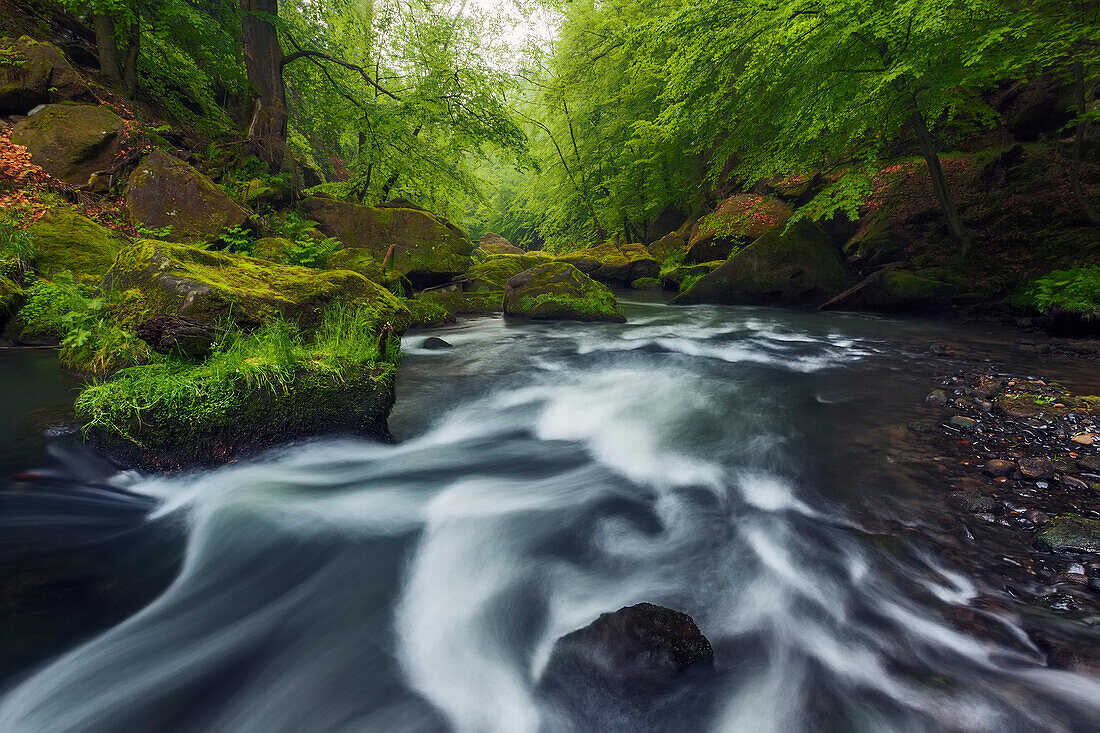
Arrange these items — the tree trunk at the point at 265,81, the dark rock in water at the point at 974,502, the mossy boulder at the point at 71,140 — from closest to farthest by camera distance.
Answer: the dark rock in water at the point at 974,502 → the mossy boulder at the point at 71,140 → the tree trunk at the point at 265,81

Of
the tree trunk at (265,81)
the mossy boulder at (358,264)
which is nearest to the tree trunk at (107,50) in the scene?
the tree trunk at (265,81)

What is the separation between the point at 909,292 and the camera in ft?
31.5

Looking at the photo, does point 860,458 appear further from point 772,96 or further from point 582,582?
point 772,96

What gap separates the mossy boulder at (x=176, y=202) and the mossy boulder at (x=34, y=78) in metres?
1.80

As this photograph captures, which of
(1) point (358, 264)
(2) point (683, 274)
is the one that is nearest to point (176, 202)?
(1) point (358, 264)

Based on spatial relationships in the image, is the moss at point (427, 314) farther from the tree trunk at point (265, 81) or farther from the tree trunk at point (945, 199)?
the tree trunk at point (945, 199)

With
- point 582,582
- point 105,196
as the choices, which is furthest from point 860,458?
point 105,196

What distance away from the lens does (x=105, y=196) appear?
7.09 metres

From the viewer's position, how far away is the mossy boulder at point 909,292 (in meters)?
9.23

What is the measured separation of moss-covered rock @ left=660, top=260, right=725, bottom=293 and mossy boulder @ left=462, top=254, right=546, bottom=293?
4.98 metres

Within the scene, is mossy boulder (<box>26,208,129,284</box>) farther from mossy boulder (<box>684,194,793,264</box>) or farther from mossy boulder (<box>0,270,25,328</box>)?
mossy boulder (<box>684,194,793,264</box>)

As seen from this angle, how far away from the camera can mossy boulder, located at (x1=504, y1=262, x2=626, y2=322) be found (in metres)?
10.5

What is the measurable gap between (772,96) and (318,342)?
9.88 meters

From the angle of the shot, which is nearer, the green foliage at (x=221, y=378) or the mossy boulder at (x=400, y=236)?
the green foliage at (x=221, y=378)
